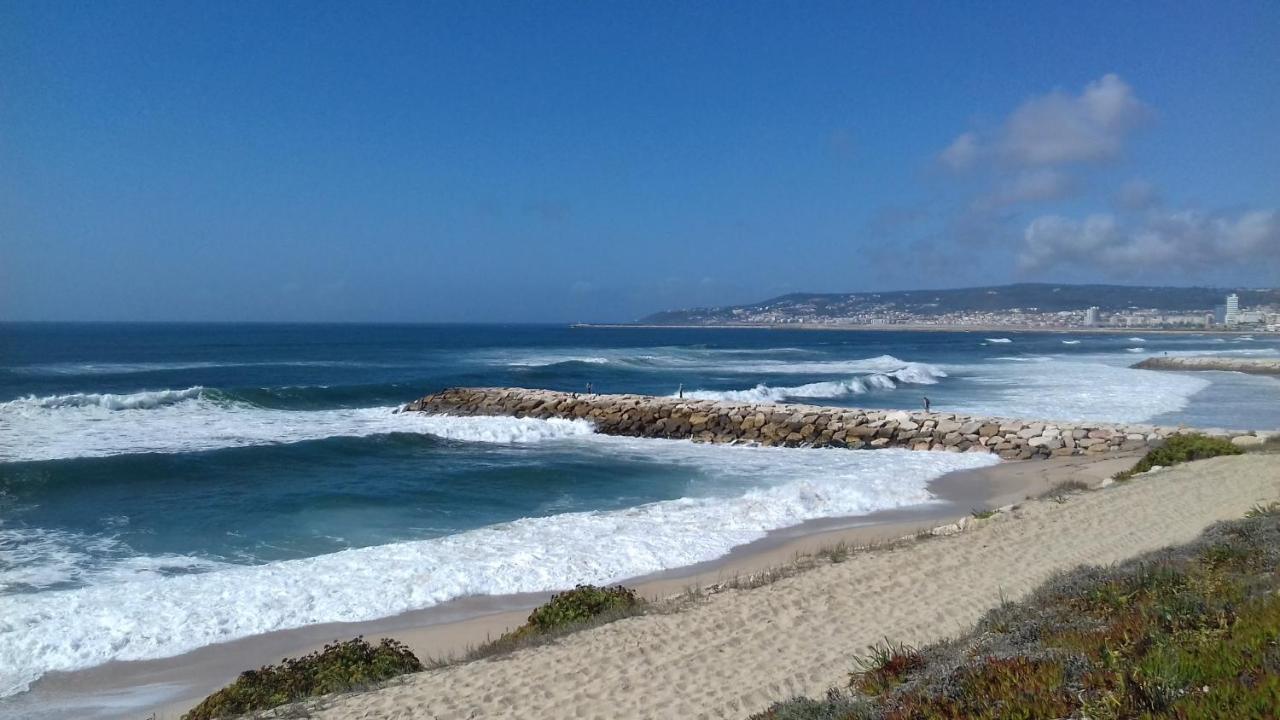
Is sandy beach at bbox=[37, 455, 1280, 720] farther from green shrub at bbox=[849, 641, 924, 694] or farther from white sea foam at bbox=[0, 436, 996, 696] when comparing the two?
green shrub at bbox=[849, 641, 924, 694]

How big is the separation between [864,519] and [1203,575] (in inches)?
297

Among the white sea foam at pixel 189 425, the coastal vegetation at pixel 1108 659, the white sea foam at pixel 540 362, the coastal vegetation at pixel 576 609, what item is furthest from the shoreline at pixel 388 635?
the white sea foam at pixel 540 362

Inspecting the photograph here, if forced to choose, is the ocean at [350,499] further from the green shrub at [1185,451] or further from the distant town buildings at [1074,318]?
the distant town buildings at [1074,318]

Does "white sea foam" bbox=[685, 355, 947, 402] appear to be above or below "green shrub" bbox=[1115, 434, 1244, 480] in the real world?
below

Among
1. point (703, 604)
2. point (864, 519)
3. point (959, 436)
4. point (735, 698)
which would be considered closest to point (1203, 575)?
point (735, 698)

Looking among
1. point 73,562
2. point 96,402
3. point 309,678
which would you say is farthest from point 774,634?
A: point 96,402

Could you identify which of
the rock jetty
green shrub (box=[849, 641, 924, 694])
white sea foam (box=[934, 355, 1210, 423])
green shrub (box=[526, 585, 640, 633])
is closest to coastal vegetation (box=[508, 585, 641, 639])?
green shrub (box=[526, 585, 640, 633])

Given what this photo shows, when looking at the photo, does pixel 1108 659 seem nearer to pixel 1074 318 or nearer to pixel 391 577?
pixel 391 577

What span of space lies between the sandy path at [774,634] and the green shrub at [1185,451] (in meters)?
5.19

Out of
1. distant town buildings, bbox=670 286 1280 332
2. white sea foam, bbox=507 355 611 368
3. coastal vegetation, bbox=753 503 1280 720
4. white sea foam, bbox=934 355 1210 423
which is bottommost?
white sea foam, bbox=934 355 1210 423

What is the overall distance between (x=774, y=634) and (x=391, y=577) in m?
5.45

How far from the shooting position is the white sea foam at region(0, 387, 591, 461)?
70.5ft

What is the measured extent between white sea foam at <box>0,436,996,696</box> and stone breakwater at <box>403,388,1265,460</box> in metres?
6.36

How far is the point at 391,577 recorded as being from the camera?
10.1 metres
